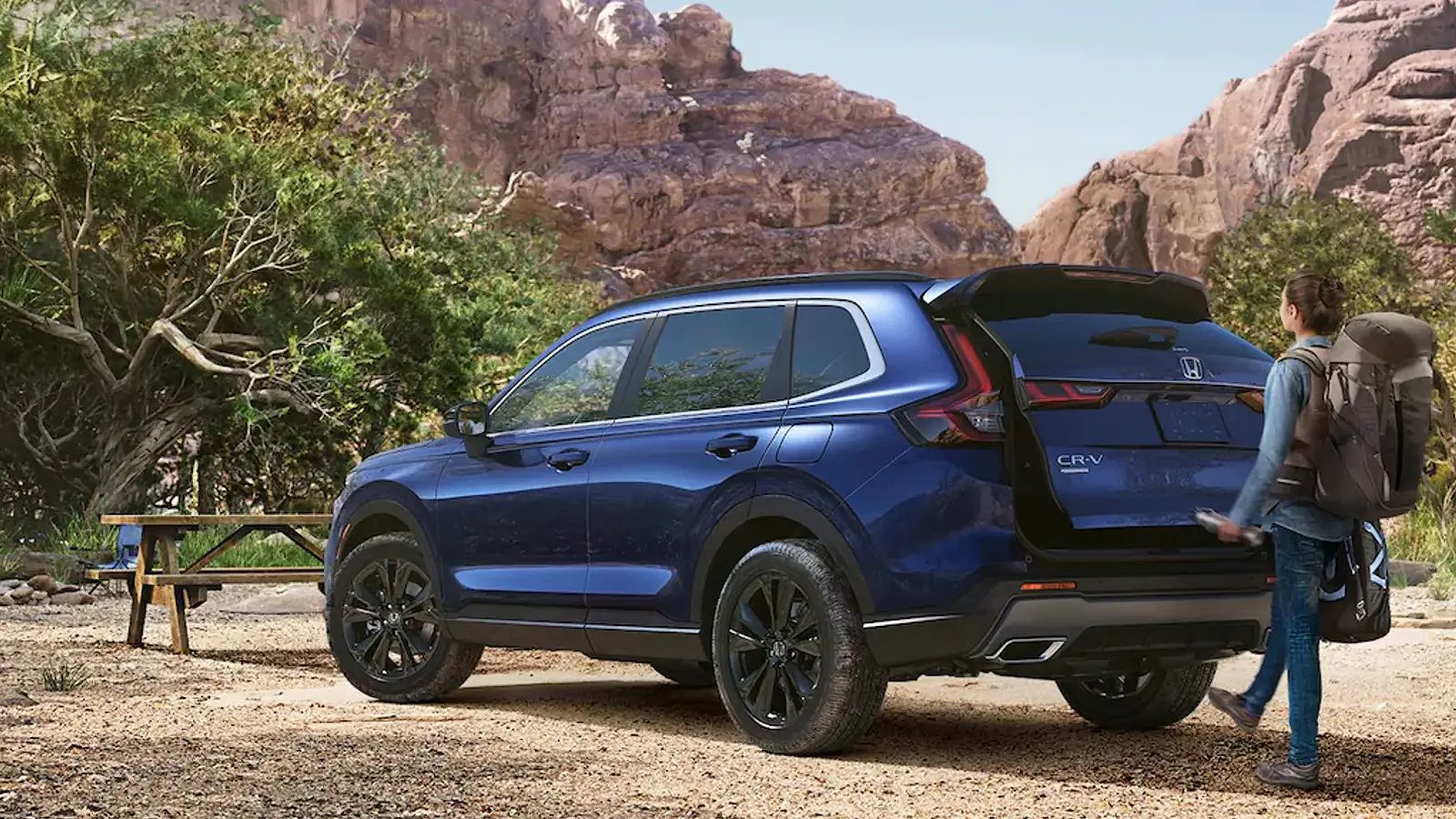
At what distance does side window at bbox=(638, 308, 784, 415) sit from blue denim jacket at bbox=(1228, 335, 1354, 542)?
79.4 inches

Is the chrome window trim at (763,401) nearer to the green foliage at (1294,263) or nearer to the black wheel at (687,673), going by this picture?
the black wheel at (687,673)

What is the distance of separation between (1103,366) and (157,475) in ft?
61.4

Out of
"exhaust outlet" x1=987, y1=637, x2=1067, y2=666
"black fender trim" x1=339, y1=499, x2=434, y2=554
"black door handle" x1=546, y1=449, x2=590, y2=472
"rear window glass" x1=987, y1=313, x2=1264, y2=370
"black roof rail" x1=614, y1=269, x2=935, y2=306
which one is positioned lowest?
"exhaust outlet" x1=987, y1=637, x2=1067, y2=666

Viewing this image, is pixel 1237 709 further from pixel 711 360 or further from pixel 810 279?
pixel 711 360

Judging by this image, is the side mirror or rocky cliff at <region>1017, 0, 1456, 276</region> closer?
the side mirror

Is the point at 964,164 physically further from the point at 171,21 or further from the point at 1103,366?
the point at 1103,366

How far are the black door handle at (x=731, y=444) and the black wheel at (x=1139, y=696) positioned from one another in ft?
6.29

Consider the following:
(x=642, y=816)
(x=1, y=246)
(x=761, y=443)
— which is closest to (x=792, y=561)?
(x=761, y=443)

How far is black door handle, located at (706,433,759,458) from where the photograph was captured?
7082mm

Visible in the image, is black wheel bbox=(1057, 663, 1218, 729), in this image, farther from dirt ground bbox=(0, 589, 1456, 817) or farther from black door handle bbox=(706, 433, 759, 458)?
black door handle bbox=(706, 433, 759, 458)

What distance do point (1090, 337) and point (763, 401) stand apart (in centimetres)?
132

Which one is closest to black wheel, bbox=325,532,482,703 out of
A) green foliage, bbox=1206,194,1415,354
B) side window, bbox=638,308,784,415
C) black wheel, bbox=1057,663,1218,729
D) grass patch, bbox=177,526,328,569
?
side window, bbox=638,308,784,415

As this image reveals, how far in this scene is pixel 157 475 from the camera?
2317 cm

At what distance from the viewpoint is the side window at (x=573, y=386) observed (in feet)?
26.7
